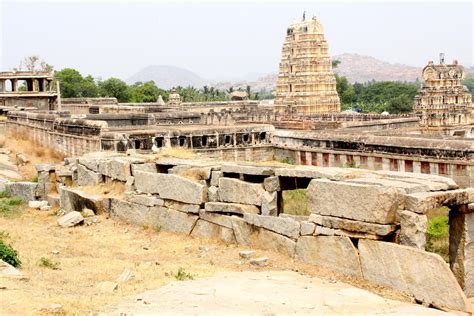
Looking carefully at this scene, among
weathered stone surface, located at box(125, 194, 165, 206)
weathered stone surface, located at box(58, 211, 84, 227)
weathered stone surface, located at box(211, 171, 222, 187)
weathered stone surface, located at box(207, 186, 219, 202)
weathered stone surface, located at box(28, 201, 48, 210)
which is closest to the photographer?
weathered stone surface, located at box(207, 186, 219, 202)

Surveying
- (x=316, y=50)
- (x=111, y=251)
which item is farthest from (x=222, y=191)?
(x=316, y=50)

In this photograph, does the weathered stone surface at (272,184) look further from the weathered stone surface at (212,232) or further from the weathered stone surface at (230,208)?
the weathered stone surface at (212,232)

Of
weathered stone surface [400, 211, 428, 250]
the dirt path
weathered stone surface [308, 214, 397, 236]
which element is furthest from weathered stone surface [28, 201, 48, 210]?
weathered stone surface [400, 211, 428, 250]

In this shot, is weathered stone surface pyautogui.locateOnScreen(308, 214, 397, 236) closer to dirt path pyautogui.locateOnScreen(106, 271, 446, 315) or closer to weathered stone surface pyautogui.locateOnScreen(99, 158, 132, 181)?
dirt path pyautogui.locateOnScreen(106, 271, 446, 315)

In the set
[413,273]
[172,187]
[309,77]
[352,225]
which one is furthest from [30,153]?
[309,77]

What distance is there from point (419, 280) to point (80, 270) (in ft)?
14.6

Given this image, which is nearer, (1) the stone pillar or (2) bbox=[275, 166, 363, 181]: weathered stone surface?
(1) the stone pillar

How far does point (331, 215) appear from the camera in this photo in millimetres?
8453

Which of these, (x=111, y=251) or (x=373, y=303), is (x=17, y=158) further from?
(x=373, y=303)

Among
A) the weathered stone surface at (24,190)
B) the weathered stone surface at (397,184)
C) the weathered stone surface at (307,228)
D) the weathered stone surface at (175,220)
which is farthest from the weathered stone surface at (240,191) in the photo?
the weathered stone surface at (24,190)

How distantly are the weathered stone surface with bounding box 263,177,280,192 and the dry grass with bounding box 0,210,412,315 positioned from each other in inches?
36.2

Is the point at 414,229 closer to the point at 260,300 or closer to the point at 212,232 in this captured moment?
the point at 260,300

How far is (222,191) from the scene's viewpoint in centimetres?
1030

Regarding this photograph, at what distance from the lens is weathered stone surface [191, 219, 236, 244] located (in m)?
10.1
